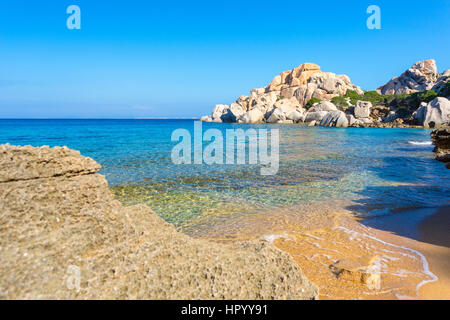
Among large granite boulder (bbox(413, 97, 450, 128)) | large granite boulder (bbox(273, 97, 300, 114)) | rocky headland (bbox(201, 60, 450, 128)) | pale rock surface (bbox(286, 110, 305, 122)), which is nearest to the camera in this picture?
large granite boulder (bbox(413, 97, 450, 128))

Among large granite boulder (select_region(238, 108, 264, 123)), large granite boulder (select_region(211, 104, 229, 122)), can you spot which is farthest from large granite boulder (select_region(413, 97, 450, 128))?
large granite boulder (select_region(211, 104, 229, 122))

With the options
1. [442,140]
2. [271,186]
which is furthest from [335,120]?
[271,186]

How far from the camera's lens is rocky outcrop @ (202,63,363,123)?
3239 inches

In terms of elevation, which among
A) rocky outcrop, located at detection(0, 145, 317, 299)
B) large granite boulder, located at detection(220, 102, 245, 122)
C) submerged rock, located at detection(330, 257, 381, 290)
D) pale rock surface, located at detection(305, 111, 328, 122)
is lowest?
submerged rock, located at detection(330, 257, 381, 290)

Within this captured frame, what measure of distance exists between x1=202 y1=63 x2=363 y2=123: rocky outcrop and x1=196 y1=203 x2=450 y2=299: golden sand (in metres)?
69.3

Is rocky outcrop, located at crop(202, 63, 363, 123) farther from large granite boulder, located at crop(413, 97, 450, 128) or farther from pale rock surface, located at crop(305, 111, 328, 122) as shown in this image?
large granite boulder, located at crop(413, 97, 450, 128)

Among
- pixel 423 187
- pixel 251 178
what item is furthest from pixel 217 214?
pixel 423 187

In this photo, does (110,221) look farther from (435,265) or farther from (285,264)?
(435,265)

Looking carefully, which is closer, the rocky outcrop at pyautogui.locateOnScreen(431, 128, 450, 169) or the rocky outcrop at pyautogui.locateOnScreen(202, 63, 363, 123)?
the rocky outcrop at pyautogui.locateOnScreen(431, 128, 450, 169)

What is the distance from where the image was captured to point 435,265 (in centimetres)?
393

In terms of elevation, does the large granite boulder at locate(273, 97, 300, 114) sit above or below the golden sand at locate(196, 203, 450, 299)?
above

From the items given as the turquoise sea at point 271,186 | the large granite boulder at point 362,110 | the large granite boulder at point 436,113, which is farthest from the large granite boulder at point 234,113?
the turquoise sea at point 271,186
